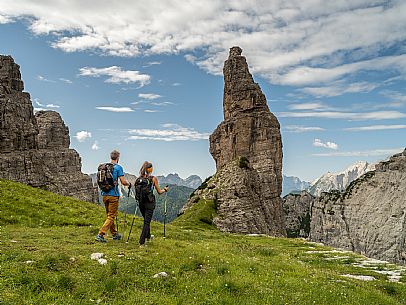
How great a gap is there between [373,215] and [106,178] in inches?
6343

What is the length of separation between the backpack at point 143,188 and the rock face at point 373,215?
142594 mm

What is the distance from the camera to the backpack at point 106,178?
1906cm

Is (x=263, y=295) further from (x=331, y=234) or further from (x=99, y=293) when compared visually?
(x=331, y=234)

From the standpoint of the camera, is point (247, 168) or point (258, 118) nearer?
point (247, 168)

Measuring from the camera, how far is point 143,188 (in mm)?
18984

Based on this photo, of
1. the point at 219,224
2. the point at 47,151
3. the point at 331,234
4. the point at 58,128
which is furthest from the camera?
the point at 331,234

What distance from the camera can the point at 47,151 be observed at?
153000mm

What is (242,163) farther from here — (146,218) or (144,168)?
(146,218)

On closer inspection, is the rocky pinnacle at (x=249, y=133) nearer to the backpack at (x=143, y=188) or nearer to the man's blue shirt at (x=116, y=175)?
the backpack at (x=143, y=188)

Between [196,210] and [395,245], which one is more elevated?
[196,210]

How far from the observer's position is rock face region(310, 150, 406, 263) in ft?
471

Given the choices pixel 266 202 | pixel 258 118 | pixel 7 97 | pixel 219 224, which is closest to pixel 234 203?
pixel 219 224

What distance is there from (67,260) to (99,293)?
2776 millimetres

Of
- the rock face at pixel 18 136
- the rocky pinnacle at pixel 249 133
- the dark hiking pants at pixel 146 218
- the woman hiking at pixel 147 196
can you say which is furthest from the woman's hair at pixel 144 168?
the rocky pinnacle at pixel 249 133
